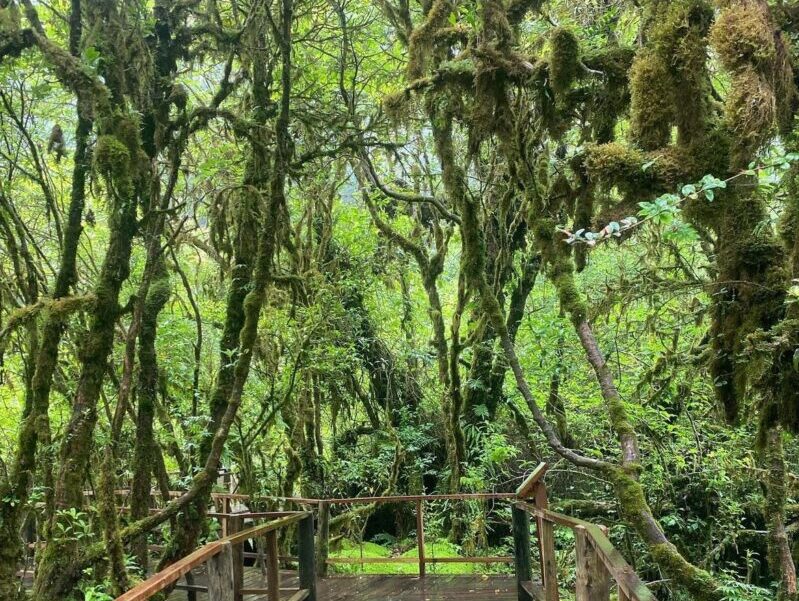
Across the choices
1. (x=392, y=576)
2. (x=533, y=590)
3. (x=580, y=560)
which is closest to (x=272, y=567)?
A: (x=533, y=590)

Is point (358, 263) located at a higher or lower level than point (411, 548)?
higher

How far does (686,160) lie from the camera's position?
3680 millimetres

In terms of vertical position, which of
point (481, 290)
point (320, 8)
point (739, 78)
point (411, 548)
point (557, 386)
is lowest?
point (411, 548)

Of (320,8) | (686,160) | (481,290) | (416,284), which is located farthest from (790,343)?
(416,284)

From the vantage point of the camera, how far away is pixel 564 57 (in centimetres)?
429

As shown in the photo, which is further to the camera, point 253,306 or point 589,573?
point 253,306

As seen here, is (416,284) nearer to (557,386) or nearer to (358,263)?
(358,263)

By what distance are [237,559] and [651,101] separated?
509 centimetres

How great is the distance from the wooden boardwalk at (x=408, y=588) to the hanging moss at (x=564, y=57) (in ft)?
16.3

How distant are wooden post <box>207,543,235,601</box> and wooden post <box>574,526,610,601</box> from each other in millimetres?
2012

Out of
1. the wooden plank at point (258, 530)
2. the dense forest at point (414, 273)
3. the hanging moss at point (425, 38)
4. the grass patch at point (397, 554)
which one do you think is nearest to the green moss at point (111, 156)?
the dense forest at point (414, 273)

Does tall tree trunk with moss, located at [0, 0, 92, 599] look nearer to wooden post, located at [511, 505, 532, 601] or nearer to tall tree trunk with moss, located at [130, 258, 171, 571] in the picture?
tall tree trunk with moss, located at [130, 258, 171, 571]

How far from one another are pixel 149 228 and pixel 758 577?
8.51m

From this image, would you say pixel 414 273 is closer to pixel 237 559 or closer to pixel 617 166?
pixel 237 559
